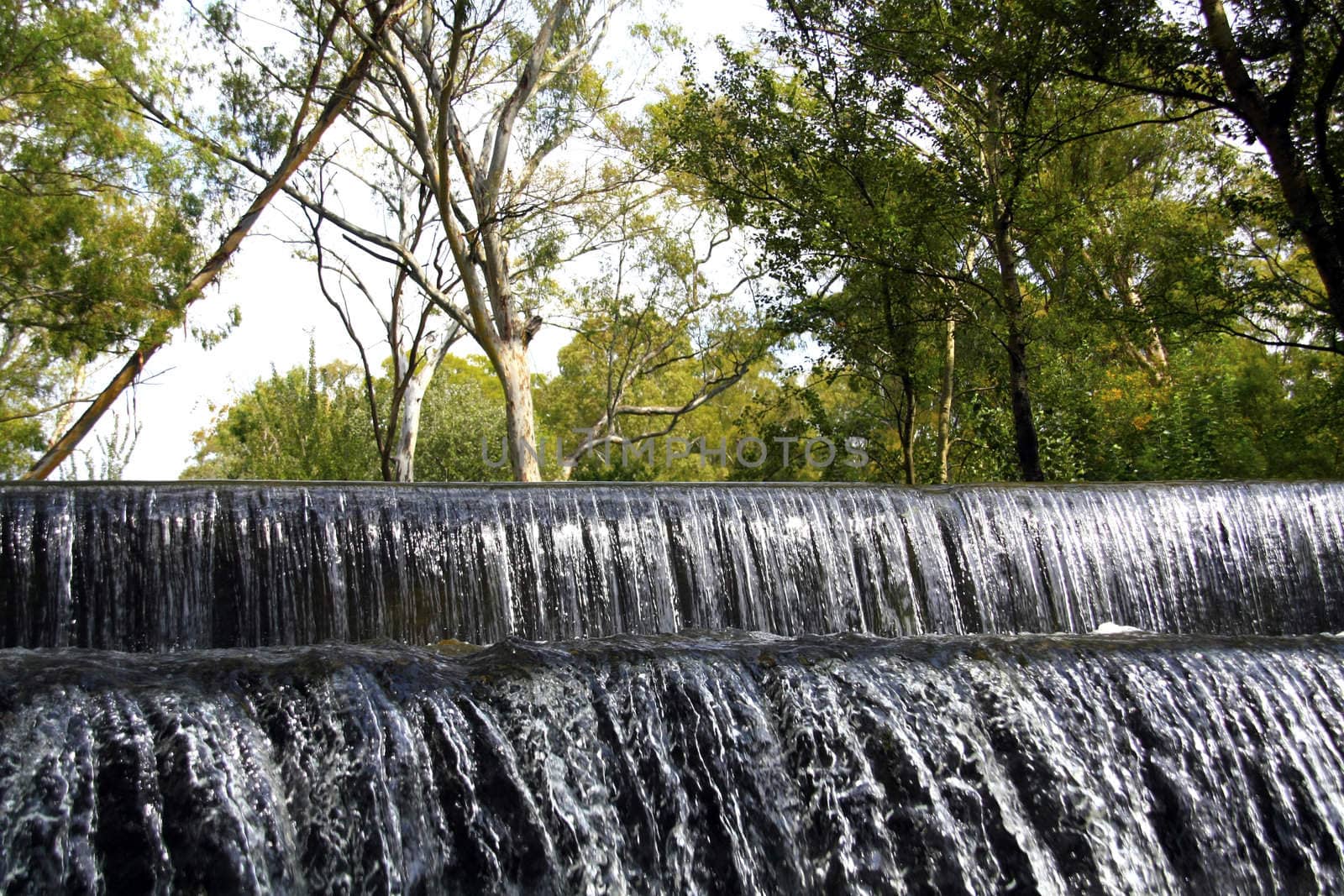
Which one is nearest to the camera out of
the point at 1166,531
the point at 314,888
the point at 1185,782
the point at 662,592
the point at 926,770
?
the point at 314,888

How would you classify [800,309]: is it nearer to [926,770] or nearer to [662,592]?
[662,592]

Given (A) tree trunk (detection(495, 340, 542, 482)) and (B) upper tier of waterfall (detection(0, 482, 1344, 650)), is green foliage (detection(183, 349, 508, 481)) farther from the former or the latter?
(B) upper tier of waterfall (detection(0, 482, 1344, 650))

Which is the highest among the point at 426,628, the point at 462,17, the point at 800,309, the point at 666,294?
the point at 462,17

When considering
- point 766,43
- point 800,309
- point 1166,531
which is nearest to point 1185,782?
point 1166,531

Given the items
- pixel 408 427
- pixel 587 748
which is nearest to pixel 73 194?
pixel 408 427

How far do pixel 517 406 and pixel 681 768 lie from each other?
1418 centimetres

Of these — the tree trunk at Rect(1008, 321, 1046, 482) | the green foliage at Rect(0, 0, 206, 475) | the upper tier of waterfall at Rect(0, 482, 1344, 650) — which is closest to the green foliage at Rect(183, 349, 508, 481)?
the green foliage at Rect(0, 0, 206, 475)

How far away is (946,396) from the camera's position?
17109mm

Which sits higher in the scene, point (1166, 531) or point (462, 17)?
point (462, 17)

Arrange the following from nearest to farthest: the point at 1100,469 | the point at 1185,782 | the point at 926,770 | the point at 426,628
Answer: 1. the point at 926,770
2. the point at 1185,782
3. the point at 426,628
4. the point at 1100,469

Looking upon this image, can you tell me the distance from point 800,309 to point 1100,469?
5481 mm

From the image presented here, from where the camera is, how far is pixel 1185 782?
4.70m

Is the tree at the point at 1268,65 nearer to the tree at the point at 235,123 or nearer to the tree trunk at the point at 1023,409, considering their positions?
the tree trunk at the point at 1023,409

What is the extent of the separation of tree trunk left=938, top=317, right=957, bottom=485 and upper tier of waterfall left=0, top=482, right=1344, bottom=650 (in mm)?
6626
